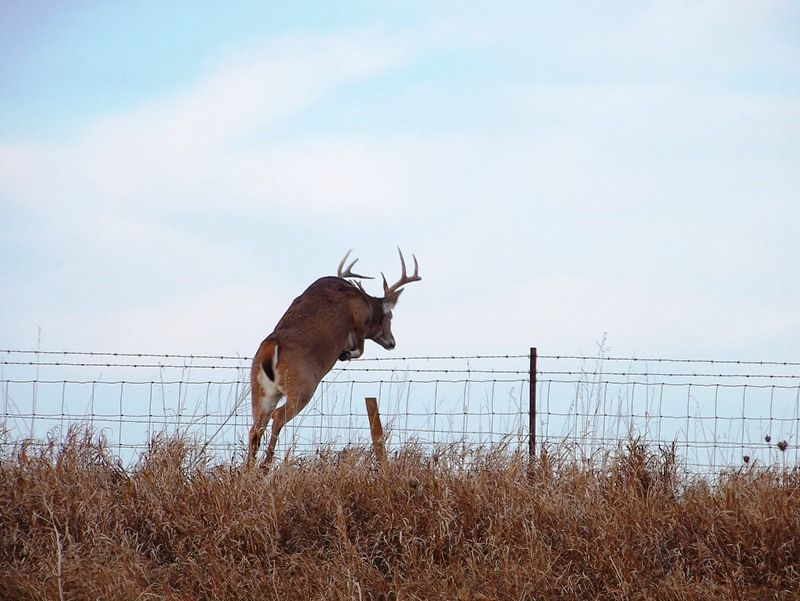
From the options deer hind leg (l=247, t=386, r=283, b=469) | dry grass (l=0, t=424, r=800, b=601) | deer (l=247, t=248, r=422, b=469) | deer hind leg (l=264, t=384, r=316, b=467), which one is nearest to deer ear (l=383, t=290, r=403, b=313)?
deer (l=247, t=248, r=422, b=469)

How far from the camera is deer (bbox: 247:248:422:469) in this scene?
9.87 metres

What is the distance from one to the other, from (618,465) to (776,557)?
146 cm

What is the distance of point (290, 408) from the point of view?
32.3 feet

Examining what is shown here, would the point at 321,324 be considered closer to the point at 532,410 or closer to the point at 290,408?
the point at 290,408

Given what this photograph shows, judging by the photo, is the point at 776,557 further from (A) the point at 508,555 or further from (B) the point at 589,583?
(A) the point at 508,555

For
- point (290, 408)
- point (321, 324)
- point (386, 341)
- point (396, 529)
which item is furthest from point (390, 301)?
point (396, 529)

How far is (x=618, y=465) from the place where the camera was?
7.98 m

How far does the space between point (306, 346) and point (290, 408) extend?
0.65 m

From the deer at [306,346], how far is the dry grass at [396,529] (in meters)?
1.36

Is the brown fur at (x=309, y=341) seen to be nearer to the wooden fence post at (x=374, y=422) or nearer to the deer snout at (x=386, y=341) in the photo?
the deer snout at (x=386, y=341)

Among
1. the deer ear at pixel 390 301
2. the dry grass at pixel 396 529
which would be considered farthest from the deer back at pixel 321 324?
the dry grass at pixel 396 529

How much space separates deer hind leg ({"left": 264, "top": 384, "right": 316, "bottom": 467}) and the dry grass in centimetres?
163

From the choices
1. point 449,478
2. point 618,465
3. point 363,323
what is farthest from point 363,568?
point 363,323

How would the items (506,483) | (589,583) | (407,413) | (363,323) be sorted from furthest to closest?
(363,323)
(407,413)
(506,483)
(589,583)
